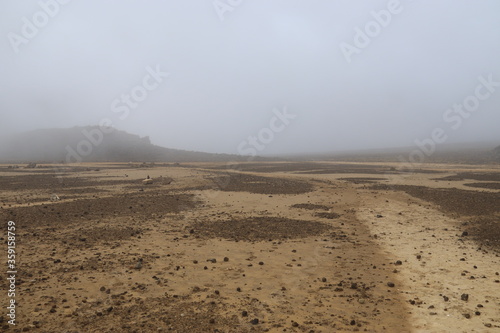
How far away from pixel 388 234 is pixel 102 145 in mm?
108298

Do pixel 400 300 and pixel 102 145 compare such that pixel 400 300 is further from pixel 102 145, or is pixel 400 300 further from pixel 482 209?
pixel 102 145

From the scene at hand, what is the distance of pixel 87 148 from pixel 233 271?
114442mm

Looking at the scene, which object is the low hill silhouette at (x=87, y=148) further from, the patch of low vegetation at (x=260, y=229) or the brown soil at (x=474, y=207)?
the patch of low vegetation at (x=260, y=229)

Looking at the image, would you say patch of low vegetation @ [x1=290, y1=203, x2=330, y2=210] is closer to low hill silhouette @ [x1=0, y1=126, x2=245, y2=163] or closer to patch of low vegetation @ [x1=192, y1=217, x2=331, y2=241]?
patch of low vegetation @ [x1=192, y1=217, x2=331, y2=241]

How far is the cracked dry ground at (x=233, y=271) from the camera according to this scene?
603 centimetres

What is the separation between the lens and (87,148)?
109m

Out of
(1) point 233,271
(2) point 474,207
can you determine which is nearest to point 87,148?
(2) point 474,207

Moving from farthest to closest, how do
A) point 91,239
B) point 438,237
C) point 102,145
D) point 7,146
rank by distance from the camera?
1. point 7,146
2. point 102,145
3. point 438,237
4. point 91,239

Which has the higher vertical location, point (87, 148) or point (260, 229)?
point (87, 148)

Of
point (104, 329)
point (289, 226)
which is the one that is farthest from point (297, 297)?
point (289, 226)

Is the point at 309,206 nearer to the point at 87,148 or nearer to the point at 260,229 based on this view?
the point at 260,229

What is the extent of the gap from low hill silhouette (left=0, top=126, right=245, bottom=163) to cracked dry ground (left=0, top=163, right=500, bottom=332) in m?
82.4

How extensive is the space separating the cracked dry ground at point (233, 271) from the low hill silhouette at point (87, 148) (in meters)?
82.4

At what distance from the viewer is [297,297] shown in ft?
23.1
